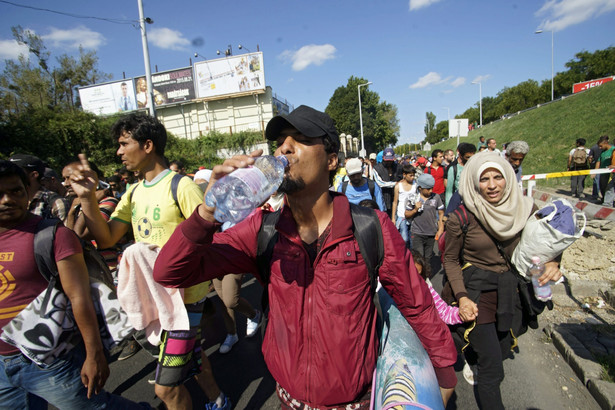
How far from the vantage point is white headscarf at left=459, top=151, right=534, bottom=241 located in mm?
2350

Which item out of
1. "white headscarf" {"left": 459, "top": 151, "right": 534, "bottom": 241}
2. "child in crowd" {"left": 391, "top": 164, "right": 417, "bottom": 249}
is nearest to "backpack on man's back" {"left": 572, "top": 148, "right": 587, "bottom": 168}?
"child in crowd" {"left": 391, "top": 164, "right": 417, "bottom": 249}

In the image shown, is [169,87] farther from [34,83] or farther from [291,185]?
[291,185]

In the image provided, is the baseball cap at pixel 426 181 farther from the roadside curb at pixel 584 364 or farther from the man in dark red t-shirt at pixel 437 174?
the man in dark red t-shirt at pixel 437 174

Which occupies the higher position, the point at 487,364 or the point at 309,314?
the point at 309,314

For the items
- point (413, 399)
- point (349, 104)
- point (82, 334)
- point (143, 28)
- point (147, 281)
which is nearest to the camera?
point (413, 399)

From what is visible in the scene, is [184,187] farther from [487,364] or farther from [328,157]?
[487,364]

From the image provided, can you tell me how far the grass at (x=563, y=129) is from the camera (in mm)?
19641

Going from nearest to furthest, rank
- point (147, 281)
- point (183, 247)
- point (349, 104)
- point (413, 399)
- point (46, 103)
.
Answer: point (183, 247)
point (413, 399)
point (147, 281)
point (46, 103)
point (349, 104)

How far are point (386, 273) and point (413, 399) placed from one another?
0.53 metres

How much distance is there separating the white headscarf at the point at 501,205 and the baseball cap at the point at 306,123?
1468mm

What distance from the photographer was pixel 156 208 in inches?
95.2

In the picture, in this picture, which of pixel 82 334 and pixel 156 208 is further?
pixel 156 208

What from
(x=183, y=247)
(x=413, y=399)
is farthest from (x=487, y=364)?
(x=183, y=247)

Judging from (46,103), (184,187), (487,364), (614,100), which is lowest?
(487,364)
